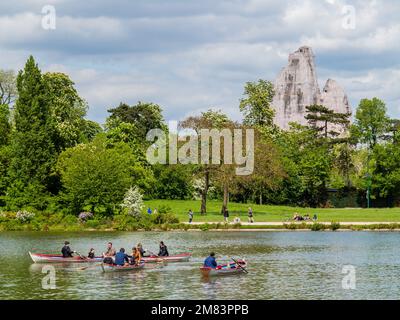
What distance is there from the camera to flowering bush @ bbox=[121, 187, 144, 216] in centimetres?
7994

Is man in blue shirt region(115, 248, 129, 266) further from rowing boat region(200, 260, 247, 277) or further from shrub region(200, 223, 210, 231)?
shrub region(200, 223, 210, 231)

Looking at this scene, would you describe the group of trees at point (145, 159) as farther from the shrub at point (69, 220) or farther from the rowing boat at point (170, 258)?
the rowing boat at point (170, 258)

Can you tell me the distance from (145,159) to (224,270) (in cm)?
6769

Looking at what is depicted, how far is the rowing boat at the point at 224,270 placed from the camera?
4394 centimetres

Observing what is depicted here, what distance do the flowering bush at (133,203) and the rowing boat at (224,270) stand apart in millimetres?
34487

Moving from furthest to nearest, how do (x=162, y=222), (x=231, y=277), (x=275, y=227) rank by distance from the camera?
(x=162, y=222), (x=275, y=227), (x=231, y=277)

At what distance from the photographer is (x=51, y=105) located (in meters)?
94.1

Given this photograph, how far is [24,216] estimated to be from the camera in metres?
81.1

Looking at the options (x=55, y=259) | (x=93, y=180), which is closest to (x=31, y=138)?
(x=93, y=180)

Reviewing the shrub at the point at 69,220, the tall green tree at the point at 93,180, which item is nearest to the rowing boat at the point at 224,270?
the shrub at the point at 69,220

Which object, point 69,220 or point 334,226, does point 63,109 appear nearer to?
point 69,220

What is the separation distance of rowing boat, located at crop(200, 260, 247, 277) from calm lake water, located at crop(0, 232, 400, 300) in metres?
0.48

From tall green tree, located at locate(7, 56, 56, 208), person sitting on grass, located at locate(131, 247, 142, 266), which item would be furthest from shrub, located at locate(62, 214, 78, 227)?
person sitting on grass, located at locate(131, 247, 142, 266)
